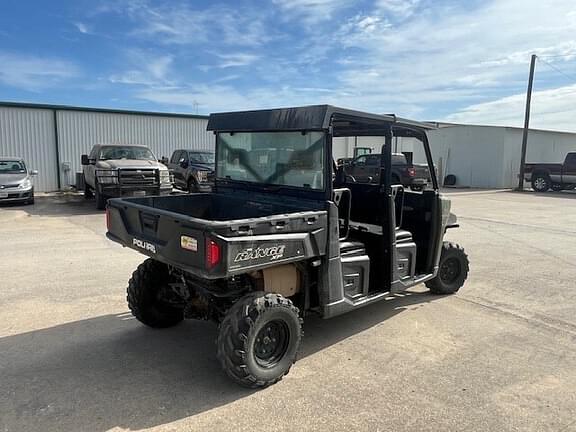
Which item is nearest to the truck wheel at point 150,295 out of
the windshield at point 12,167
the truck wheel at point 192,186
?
the truck wheel at point 192,186

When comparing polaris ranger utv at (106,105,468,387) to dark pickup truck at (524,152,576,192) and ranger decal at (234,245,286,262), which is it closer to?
ranger decal at (234,245,286,262)

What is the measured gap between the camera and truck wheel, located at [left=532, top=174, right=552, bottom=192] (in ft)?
77.9

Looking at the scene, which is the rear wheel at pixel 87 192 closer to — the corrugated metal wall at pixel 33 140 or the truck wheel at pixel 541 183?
the corrugated metal wall at pixel 33 140

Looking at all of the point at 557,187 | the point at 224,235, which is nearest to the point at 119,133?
the point at 224,235

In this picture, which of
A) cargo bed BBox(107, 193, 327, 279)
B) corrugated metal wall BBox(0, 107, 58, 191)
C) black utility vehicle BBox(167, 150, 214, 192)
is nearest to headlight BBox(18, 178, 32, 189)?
black utility vehicle BBox(167, 150, 214, 192)

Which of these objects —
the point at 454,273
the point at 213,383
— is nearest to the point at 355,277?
the point at 213,383

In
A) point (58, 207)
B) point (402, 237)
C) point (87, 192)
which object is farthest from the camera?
point (87, 192)

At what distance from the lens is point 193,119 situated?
2320cm

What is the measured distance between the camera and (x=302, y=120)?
3842 mm

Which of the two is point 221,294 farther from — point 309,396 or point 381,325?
point 381,325

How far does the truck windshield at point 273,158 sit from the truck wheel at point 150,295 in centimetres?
119

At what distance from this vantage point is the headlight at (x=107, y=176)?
13.5m

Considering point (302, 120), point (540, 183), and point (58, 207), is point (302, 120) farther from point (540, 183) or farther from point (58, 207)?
point (540, 183)

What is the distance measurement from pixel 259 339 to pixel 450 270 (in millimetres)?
3296
